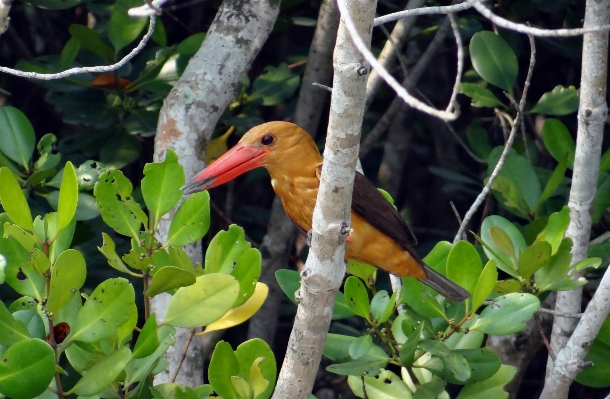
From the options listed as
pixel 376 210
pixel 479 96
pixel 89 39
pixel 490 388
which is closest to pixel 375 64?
pixel 490 388

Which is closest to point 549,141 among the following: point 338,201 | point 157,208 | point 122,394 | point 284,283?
point 284,283

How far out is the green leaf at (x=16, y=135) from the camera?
244 centimetres

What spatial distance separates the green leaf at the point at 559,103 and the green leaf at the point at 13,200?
2059 millimetres

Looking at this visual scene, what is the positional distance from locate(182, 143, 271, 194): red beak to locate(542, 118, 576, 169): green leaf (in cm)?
103

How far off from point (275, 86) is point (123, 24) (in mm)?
769

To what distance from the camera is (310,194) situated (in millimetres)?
2838

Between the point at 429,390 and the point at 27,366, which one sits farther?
the point at 429,390

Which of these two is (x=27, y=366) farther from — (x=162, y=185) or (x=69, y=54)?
(x=69, y=54)

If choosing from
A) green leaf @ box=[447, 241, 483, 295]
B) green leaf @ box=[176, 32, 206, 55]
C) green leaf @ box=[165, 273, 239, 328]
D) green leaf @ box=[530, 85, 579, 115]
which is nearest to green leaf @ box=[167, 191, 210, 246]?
green leaf @ box=[165, 273, 239, 328]

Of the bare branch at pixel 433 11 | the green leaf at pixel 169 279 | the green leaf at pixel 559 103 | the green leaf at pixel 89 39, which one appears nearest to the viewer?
the bare branch at pixel 433 11

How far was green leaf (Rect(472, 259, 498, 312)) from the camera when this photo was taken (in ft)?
6.81

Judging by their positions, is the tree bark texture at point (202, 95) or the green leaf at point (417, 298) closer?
the green leaf at point (417, 298)

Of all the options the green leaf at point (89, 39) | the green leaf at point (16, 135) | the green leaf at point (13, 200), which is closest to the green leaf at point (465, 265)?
the green leaf at point (13, 200)

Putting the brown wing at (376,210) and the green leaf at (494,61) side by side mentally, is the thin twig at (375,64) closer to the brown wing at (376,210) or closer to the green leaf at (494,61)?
the brown wing at (376,210)
